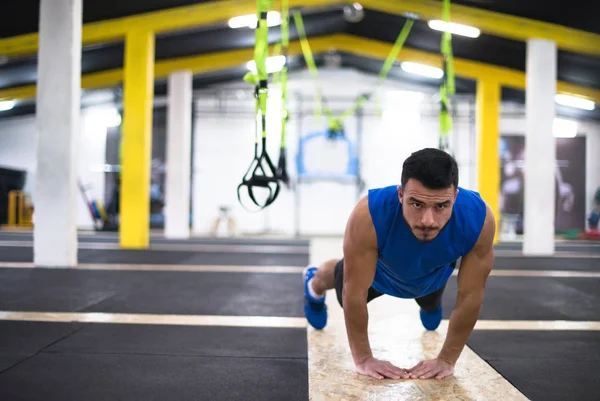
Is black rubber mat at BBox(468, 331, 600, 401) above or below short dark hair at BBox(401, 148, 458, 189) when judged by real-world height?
below

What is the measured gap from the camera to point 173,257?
6.72 meters

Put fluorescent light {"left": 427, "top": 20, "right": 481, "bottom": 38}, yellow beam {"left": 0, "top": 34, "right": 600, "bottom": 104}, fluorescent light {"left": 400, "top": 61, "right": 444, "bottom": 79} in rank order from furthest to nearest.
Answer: fluorescent light {"left": 400, "top": 61, "right": 444, "bottom": 79}
yellow beam {"left": 0, "top": 34, "right": 600, "bottom": 104}
fluorescent light {"left": 427, "top": 20, "right": 481, "bottom": 38}

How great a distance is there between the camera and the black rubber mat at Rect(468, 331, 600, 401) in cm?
179

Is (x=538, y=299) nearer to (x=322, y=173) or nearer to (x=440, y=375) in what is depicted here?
(x=440, y=375)

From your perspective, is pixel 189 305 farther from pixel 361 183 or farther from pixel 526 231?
pixel 361 183

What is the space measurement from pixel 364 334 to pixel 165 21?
24.4 feet

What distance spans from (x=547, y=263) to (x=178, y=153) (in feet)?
24.3

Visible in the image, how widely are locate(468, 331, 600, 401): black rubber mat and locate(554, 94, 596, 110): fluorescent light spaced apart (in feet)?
37.2

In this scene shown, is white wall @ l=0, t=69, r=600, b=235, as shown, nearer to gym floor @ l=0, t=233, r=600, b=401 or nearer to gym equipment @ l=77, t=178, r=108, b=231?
gym equipment @ l=77, t=178, r=108, b=231

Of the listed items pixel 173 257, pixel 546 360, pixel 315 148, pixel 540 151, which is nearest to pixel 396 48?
pixel 540 151

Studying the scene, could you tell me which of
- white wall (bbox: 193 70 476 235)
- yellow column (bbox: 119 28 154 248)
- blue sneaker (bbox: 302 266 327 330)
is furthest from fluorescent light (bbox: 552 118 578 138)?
blue sneaker (bbox: 302 266 327 330)

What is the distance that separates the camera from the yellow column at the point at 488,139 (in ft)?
33.6

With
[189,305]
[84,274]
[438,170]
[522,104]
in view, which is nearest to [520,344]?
[438,170]

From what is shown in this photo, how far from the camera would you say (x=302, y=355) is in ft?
7.19
